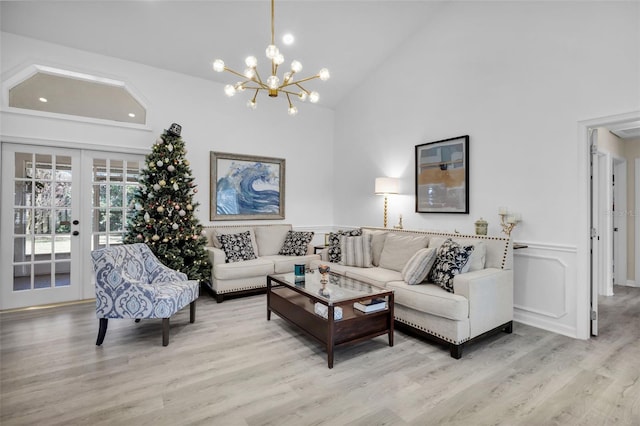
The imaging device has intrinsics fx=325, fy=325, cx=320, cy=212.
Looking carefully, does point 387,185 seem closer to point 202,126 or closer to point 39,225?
point 202,126

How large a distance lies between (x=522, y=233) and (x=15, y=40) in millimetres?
6282

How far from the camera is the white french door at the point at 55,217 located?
3947mm

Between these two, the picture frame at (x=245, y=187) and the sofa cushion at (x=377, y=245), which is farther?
the picture frame at (x=245, y=187)

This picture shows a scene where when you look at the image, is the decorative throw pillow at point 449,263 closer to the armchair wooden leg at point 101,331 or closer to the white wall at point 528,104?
the white wall at point 528,104

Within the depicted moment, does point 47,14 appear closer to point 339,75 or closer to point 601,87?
point 339,75

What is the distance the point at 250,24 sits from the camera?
4.20 meters

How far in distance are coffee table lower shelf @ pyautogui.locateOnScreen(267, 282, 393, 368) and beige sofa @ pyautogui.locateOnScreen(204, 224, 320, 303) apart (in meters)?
1.33

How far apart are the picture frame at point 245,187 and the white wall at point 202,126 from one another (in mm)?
124

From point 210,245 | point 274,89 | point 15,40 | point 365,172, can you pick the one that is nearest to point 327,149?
point 365,172

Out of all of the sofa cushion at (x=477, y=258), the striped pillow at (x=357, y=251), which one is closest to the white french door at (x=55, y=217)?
the striped pillow at (x=357, y=251)

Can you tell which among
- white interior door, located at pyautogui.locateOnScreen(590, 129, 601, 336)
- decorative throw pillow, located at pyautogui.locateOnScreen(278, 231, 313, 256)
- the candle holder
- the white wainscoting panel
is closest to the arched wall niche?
decorative throw pillow, located at pyautogui.locateOnScreen(278, 231, 313, 256)

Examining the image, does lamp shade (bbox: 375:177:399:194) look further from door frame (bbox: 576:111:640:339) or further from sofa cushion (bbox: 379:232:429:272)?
door frame (bbox: 576:111:640:339)

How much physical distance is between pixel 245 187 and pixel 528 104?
4157 millimetres

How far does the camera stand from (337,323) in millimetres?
2701
